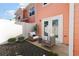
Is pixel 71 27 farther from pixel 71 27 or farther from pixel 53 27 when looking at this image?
pixel 53 27

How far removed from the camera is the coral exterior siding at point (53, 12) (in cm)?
188

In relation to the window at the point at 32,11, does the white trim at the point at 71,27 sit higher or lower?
lower

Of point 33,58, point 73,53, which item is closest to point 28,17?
point 33,58

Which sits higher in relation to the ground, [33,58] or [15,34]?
[15,34]

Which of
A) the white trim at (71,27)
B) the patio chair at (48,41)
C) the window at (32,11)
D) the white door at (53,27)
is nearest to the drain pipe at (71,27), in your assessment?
the white trim at (71,27)

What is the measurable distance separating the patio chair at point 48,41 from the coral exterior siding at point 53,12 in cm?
12

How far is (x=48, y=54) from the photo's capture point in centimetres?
193

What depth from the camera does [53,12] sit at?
194cm

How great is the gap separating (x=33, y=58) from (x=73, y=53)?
1.92 feet

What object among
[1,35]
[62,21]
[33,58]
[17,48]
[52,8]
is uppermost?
[52,8]

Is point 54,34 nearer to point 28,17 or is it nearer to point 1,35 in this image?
point 28,17

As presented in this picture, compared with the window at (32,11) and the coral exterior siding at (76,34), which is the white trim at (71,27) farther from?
the window at (32,11)

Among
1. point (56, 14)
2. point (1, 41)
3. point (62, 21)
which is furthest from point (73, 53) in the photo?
point (1, 41)

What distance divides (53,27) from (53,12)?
0.72 feet
